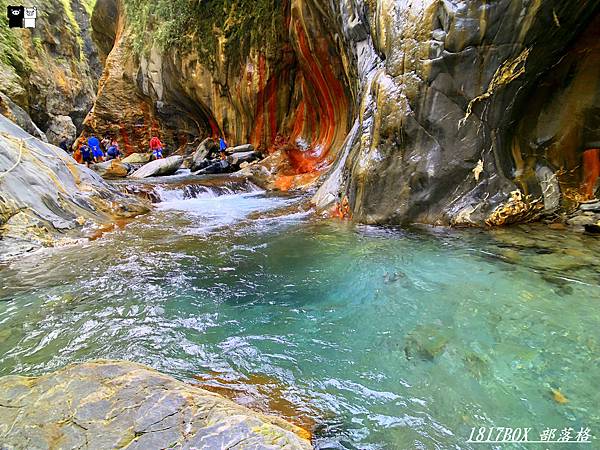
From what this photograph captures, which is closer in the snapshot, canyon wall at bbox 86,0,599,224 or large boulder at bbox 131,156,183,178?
canyon wall at bbox 86,0,599,224

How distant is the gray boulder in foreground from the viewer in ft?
4.05

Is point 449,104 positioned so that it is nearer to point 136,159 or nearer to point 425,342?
point 425,342

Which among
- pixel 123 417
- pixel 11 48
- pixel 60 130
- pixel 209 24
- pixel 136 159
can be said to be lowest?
pixel 123 417

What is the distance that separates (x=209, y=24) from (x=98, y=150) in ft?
21.8

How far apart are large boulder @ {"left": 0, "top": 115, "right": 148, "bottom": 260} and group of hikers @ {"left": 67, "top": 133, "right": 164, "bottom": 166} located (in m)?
7.95

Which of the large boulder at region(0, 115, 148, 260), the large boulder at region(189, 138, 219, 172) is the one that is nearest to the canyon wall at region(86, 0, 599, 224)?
the large boulder at region(0, 115, 148, 260)

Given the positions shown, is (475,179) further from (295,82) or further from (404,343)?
(295,82)

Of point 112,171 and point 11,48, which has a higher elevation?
point 11,48

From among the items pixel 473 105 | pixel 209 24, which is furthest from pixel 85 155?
pixel 473 105

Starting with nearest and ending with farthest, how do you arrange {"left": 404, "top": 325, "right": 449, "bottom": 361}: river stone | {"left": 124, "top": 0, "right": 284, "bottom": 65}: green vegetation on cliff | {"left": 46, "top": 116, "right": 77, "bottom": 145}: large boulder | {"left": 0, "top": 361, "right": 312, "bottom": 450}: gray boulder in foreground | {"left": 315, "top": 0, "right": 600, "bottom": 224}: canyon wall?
{"left": 0, "top": 361, "right": 312, "bottom": 450}: gray boulder in foreground
{"left": 404, "top": 325, "right": 449, "bottom": 361}: river stone
{"left": 315, "top": 0, "right": 600, "bottom": 224}: canyon wall
{"left": 124, "top": 0, "right": 284, "bottom": 65}: green vegetation on cliff
{"left": 46, "top": 116, "right": 77, "bottom": 145}: large boulder

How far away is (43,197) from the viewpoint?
5.20 m

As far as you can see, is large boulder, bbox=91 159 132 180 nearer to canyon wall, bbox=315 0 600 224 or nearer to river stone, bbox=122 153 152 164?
river stone, bbox=122 153 152 164

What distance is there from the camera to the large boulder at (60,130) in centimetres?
2042

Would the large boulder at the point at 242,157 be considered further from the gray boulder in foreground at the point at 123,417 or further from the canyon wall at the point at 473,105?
the gray boulder in foreground at the point at 123,417
